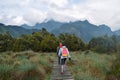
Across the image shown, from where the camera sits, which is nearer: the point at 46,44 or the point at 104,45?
the point at 46,44

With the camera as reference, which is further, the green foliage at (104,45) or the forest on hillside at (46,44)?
the forest on hillside at (46,44)

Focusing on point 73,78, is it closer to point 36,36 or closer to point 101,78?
point 101,78

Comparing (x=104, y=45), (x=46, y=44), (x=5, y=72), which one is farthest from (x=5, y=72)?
(x=104, y=45)

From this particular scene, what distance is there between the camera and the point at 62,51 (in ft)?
60.3

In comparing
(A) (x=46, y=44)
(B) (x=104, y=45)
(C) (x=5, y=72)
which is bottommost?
(C) (x=5, y=72)

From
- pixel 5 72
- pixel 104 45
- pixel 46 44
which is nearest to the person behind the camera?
pixel 5 72

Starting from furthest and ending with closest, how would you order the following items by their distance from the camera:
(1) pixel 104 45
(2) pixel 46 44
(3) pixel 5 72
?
(1) pixel 104 45 < (2) pixel 46 44 < (3) pixel 5 72

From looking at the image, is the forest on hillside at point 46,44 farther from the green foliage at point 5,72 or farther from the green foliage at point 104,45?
the green foliage at point 5,72

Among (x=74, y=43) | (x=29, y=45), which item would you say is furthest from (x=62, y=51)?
(x=74, y=43)

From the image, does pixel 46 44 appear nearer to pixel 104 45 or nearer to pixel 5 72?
pixel 104 45

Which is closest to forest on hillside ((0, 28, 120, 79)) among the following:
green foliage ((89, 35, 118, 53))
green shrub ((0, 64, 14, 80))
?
green foliage ((89, 35, 118, 53))

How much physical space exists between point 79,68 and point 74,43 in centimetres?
5458

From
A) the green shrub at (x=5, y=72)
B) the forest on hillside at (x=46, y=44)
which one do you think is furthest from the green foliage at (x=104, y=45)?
the green shrub at (x=5, y=72)

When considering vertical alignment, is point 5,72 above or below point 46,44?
below
